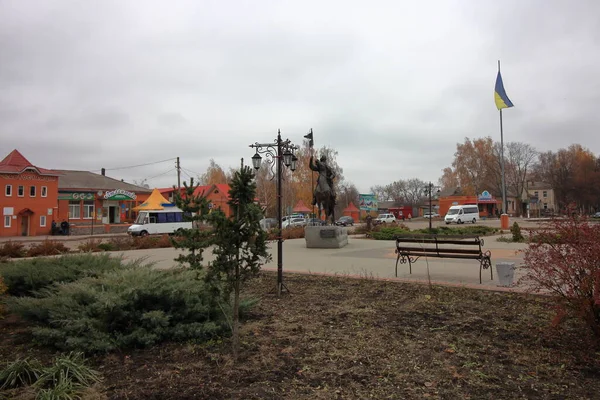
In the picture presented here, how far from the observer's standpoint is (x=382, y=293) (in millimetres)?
7191

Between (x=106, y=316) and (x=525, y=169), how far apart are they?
8993 centimetres

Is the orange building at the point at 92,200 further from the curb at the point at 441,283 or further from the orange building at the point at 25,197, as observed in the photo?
the curb at the point at 441,283

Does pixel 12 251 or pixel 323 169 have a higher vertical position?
pixel 323 169

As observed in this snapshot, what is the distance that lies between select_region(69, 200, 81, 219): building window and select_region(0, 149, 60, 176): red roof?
16.4 feet

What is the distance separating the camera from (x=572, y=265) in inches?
161

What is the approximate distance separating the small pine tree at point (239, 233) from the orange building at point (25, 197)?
1576 inches

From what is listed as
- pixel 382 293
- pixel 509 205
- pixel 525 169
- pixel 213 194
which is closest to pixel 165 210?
pixel 213 194

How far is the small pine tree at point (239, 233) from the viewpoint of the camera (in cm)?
380

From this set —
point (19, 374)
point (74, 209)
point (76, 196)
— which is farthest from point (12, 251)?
point (74, 209)

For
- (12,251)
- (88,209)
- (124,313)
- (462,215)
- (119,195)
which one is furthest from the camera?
(462,215)

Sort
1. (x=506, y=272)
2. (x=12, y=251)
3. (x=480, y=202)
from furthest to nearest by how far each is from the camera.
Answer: (x=480, y=202) < (x=12, y=251) < (x=506, y=272)

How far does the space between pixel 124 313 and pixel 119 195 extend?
43091 mm

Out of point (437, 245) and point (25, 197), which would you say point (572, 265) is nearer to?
point (437, 245)

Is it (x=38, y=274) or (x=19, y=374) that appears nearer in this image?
(x=19, y=374)
